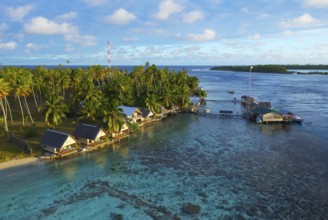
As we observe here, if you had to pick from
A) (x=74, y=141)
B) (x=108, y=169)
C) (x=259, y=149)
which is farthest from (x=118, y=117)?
(x=259, y=149)

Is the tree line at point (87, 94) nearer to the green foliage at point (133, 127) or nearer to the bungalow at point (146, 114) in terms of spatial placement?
the bungalow at point (146, 114)

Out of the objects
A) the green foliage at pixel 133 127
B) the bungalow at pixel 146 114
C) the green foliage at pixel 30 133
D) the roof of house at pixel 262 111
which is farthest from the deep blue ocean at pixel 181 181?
the roof of house at pixel 262 111

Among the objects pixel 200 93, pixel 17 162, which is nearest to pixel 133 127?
pixel 17 162

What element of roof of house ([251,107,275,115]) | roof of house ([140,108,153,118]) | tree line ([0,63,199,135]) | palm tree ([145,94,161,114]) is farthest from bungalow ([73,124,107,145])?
roof of house ([251,107,275,115])

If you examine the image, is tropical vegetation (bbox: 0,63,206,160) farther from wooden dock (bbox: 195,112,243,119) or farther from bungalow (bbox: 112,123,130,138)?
wooden dock (bbox: 195,112,243,119)

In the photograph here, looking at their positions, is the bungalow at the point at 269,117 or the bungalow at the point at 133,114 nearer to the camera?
the bungalow at the point at 133,114

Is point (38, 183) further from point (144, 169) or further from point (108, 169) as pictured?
point (144, 169)
